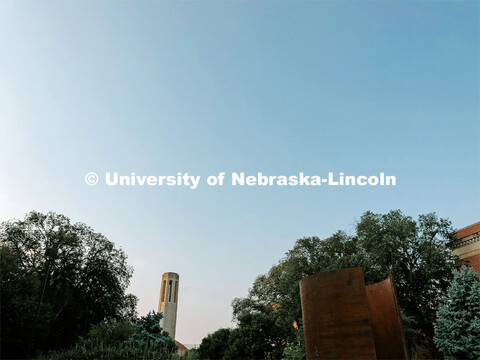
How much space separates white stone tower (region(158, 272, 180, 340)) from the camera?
5116 cm

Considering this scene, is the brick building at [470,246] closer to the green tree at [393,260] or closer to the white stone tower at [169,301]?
the green tree at [393,260]

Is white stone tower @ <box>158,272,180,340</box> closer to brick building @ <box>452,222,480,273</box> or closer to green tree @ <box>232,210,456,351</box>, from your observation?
green tree @ <box>232,210,456,351</box>

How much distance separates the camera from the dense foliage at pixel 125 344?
1750cm

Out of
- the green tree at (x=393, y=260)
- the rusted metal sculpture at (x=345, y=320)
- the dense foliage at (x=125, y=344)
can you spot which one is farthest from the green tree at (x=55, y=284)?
the rusted metal sculpture at (x=345, y=320)

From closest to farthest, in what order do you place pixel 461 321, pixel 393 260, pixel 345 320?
pixel 345 320
pixel 461 321
pixel 393 260

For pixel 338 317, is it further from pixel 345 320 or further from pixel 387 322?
pixel 387 322

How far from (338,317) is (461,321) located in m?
19.7

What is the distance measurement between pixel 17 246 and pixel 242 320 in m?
20.7

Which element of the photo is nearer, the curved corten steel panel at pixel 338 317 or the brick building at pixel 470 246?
the curved corten steel panel at pixel 338 317

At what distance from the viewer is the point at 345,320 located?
26.1ft

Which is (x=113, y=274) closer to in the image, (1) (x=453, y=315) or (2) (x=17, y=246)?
(2) (x=17, y=246)

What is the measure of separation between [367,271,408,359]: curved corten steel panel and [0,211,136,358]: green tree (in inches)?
999

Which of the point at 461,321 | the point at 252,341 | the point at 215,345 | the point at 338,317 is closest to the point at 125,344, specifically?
the point at 252,341

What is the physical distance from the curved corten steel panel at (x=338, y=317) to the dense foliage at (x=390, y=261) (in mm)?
19965
